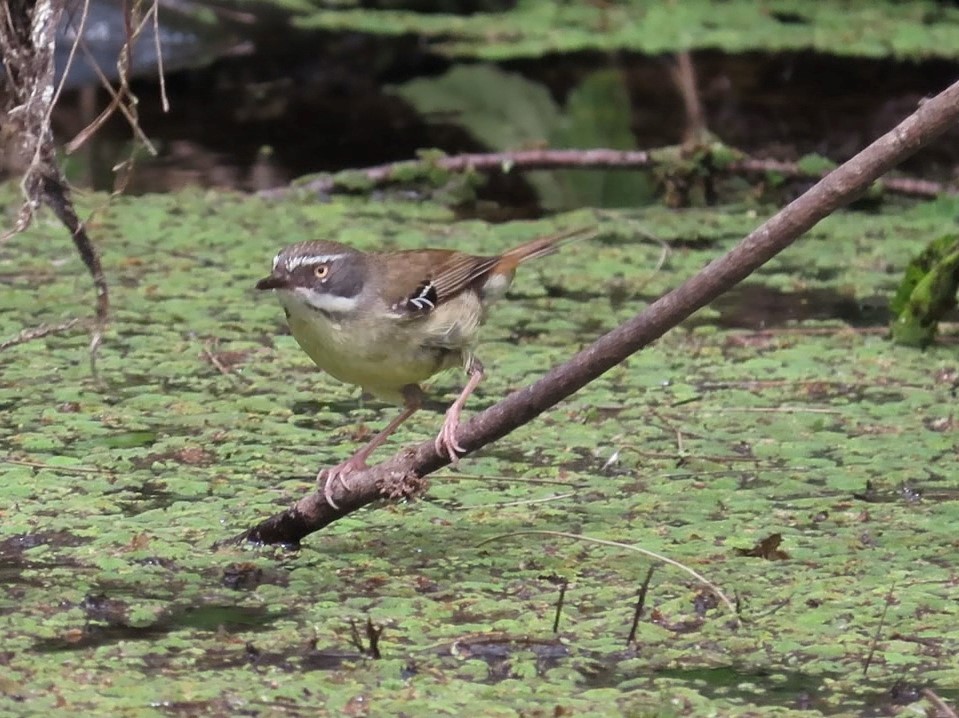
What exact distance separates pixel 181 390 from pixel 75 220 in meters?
1.26

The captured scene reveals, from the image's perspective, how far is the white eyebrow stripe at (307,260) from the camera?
546 centimetres

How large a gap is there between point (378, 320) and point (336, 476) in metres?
0.52

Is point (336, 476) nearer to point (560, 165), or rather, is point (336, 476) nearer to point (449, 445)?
point (449, 445)

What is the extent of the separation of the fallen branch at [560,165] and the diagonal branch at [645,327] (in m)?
5.28

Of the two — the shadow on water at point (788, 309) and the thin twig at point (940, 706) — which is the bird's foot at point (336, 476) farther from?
the shadow on water at point (788, 309)

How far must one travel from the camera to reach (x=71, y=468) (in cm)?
600

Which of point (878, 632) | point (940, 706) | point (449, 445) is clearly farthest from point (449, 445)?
point (940, 706)

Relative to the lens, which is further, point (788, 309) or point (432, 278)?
point (788, 309)

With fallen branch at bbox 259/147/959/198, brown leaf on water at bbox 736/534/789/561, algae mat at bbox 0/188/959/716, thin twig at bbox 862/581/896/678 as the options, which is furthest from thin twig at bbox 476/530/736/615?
fallen branch at bbox 259/147/959/198

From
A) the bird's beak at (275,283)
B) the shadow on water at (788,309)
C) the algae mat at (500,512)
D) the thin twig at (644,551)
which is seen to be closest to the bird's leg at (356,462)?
the algae mat at (500,512)

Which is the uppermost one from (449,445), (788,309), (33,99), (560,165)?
(33,99)

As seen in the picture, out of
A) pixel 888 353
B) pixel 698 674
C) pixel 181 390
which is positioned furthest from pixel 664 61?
pixel 698 674

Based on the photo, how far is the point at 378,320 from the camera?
549 centimetres

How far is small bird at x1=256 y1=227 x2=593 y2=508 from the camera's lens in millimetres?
5410
